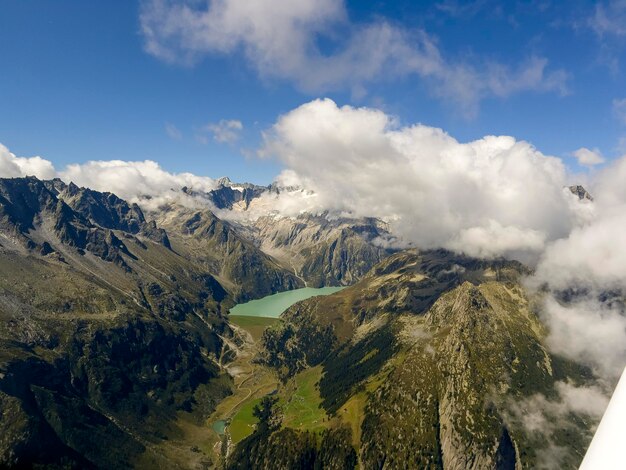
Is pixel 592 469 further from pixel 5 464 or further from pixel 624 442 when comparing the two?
pixel 5 464

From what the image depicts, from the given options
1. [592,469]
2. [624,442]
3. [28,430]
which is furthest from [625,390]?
[28,430]

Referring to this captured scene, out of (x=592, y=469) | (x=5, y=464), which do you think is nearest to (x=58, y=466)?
(x=5, y=464)

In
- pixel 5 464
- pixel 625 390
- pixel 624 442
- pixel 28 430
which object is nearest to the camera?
pixel 624 442

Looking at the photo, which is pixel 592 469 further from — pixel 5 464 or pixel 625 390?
pixel 5 464

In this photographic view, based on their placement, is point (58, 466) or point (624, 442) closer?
point (624, 442)

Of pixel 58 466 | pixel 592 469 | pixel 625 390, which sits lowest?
pixel 58 466

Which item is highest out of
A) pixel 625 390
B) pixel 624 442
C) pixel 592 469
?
pixel 625 390

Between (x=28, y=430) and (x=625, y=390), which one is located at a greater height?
(x=625, y=390)

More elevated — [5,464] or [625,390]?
[625,390]

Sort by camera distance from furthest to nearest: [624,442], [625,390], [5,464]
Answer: [5,464], [625,390], [624,442]
